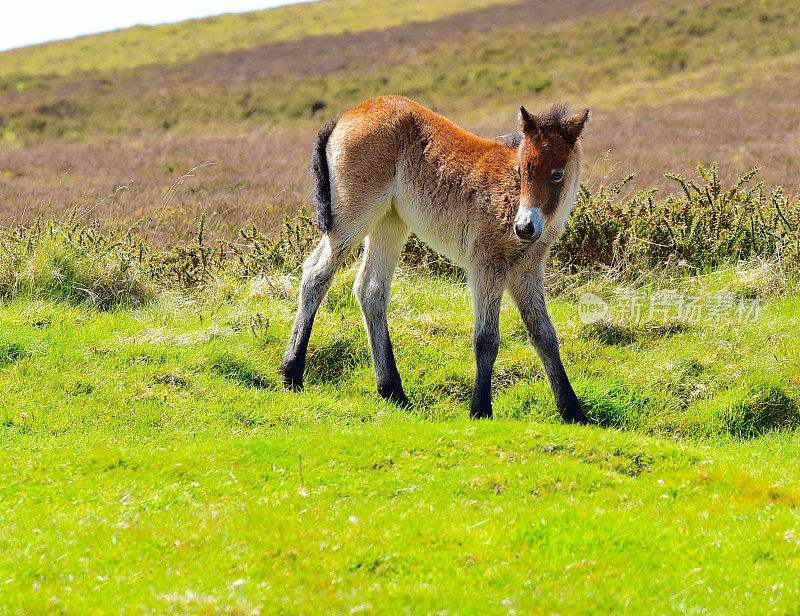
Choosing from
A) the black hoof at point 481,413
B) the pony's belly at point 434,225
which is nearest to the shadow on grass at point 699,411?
the black hoof at point 481,413

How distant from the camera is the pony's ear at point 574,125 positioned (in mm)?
7637

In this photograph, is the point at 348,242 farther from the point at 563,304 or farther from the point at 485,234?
the point at 563,304

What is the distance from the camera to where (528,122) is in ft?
25.2

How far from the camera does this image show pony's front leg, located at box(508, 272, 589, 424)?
28.0ft

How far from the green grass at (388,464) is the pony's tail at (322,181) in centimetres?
162

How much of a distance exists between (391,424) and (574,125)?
3359mm

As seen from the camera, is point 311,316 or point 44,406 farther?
point 311,316

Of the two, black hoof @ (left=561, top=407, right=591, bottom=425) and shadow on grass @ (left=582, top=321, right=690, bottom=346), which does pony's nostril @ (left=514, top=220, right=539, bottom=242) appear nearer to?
black hoof @ (left=561, top=407, right=591, bottom=425)

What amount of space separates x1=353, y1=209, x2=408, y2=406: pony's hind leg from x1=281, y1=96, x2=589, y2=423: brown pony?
1 centimetres

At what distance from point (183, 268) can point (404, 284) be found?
3274 mm

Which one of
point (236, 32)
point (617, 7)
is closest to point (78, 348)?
point (617, 7)

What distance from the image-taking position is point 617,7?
52.6 m

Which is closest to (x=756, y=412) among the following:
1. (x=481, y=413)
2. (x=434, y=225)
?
(x=481, y=413)

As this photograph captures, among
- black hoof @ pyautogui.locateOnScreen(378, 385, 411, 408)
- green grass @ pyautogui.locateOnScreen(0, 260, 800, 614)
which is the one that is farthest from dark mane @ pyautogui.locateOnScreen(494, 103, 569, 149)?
black hoof @ pyautogui.locateOnScreen(378, 385, 411, 408)
